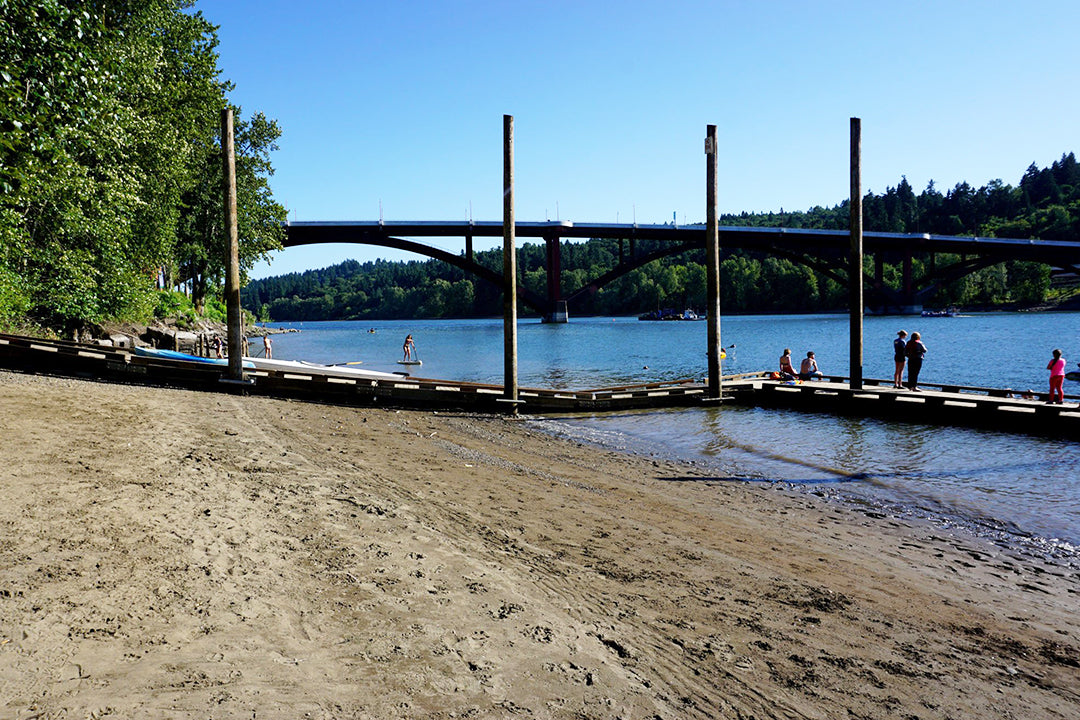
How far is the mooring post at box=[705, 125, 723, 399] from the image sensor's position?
17344 mm

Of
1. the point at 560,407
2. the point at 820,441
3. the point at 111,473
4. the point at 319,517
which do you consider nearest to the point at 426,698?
the point at 319,517

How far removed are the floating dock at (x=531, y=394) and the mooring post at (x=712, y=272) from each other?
780 mm

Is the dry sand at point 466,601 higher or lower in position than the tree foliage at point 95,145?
lower

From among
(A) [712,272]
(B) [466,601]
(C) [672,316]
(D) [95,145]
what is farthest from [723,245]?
(B) [466,601]

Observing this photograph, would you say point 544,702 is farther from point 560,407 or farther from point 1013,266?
point 1013,266

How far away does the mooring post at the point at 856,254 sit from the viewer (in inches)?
693

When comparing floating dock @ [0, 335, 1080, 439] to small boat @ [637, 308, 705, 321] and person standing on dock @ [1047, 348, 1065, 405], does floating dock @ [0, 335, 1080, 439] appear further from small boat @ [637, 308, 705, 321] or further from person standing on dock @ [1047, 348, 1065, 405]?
small boat @ [637, 308, 705, 321]

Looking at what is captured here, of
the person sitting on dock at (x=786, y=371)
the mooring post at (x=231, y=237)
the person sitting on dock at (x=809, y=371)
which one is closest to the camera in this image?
the mooring post at (x=231, y=237)

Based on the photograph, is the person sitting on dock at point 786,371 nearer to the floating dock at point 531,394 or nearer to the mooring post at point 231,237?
the floating dock at point 531,394

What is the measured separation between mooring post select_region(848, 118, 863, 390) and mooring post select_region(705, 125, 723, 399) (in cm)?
352

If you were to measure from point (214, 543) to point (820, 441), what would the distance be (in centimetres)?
1299

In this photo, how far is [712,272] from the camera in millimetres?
18109

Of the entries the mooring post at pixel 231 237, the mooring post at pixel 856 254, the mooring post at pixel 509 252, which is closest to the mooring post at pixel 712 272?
the mooring post at pixel 856 254

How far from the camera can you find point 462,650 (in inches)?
160
